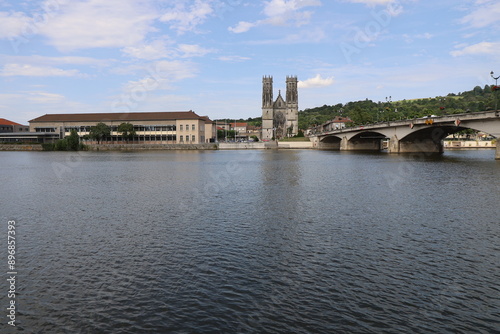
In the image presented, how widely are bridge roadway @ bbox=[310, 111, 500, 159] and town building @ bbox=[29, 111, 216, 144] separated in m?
60.9

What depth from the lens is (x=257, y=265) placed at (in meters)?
17.2

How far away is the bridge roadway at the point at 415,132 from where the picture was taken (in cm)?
7106

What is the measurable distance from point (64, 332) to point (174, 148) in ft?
555

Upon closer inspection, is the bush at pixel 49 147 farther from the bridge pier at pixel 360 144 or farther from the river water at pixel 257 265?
the river water at pixel 257 265

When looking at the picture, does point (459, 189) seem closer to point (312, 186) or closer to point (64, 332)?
point (312, 186)

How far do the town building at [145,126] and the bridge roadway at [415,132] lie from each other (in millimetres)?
60912

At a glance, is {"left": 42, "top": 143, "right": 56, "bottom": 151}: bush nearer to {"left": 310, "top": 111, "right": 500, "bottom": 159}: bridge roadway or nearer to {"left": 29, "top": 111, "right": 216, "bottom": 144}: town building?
{"left": 29, "top": 111, "right": 216, "bottom": 144}: town building

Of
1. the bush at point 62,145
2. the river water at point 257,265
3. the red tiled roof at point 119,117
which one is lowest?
the river water at point 257,265

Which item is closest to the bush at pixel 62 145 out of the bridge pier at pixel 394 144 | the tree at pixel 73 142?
the tree at pixel 73 142

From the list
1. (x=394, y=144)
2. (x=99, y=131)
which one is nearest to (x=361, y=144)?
(x=394, y=144)

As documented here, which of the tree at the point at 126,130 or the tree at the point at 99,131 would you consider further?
the tree at the point at 126,130

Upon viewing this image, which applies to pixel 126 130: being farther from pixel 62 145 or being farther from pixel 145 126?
pixel 62 145

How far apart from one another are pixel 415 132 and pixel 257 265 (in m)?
92.1

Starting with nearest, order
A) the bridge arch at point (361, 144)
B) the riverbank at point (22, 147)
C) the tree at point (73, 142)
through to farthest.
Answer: the bridge arch at point (361, 144) → the tree at point (73, 142) → the riverbank at point (22, 147)
